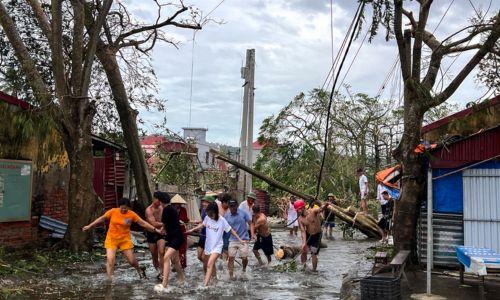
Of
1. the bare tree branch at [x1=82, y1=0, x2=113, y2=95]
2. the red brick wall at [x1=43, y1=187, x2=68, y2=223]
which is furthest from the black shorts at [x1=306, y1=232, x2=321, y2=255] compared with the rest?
the red brick wall at [x1=43, y1=187, x2=68, y2=223]

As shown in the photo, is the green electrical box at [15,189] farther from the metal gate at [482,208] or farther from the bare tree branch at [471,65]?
the metal gate at [482,208]

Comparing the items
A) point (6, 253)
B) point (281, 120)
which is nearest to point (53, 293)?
point (6, 253)

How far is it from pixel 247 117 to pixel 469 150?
10599 millimetres

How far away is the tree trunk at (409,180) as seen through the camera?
10.8 metres

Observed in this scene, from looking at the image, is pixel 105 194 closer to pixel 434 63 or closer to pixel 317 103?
pixel 434 63

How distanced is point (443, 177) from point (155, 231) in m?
5.86

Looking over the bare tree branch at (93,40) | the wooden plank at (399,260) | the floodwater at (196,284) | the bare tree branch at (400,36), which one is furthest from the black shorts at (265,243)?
the bare tree branch at (93,40)

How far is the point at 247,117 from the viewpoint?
20203 mm

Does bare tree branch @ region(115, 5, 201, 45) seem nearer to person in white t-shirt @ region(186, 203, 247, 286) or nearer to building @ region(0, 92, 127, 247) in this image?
building @ region(0, 92, 127, 247)

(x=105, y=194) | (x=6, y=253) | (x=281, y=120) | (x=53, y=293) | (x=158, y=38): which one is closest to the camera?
(x=53, y=293)

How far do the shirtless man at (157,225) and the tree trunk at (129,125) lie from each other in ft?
22.8

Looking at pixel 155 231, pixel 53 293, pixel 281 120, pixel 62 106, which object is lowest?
pixel 53 293

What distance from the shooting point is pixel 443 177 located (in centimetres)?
1095

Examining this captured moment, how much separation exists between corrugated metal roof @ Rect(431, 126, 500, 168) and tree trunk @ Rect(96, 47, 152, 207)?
10205 mm
